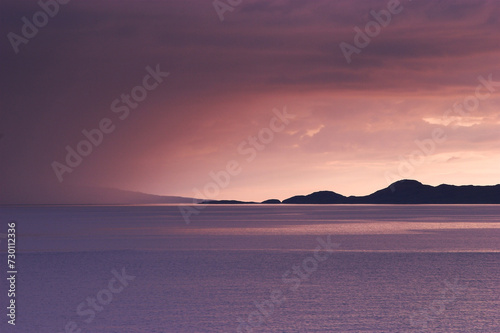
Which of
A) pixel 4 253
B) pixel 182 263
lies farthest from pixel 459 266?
pixel 4 253

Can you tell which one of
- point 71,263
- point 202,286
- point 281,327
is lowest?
point 281,327

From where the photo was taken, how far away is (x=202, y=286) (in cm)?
3575

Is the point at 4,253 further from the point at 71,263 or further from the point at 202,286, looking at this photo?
the point at 202,286

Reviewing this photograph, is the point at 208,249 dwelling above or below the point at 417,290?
above

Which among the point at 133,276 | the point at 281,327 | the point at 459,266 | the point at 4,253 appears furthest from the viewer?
the point at 4,253

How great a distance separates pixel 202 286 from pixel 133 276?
20.9 feet

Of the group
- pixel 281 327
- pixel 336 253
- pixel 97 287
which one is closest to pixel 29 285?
pixel 97 287

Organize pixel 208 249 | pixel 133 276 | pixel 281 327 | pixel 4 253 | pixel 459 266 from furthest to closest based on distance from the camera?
pixel 208 249 < pixel 4 253 < pixel 459 266 < pixel 133 276 < pixel 281 327

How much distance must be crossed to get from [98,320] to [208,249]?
31.6 m

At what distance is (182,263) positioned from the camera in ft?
154

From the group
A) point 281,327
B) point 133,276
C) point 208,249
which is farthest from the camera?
point 208,249

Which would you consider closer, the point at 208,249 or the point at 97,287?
the point at 97,287

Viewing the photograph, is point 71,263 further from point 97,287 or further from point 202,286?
point 202,286

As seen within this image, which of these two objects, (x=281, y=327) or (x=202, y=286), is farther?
(x=202, y=286)
